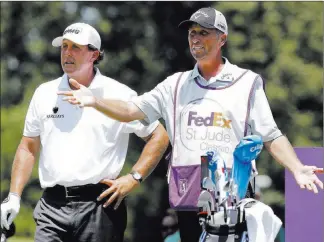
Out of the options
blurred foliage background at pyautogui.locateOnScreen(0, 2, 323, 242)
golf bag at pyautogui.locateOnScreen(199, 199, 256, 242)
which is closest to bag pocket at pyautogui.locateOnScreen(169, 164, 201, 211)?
golf bag at pyautogui.locateOnScreen(199, 199, 256, 242)

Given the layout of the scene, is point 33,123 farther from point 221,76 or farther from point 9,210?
point 221,76

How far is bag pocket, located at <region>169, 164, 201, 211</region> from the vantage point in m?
6.05

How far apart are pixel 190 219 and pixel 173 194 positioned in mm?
175

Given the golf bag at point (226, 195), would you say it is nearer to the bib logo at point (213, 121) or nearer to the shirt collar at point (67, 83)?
the bib logo at point (213, 121)

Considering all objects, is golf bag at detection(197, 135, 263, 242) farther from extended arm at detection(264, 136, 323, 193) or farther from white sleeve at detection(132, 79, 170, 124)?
white sleeve at detection(132, 79, 170, 124)

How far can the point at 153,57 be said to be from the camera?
21.8 meters

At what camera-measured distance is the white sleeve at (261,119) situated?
6.12 m

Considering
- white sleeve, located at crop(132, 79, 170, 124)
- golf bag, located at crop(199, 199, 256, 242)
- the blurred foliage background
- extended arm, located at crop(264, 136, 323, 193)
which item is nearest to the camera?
golf bag, located at crop(199, 199, 256, 242)

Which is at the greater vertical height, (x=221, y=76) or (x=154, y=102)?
(x=221, y=76)

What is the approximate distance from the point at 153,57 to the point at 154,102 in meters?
15.5

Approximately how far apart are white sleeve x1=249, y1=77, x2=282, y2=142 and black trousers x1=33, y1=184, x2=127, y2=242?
3.84ft

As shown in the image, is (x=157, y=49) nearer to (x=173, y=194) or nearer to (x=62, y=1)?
(x=62, y=1)

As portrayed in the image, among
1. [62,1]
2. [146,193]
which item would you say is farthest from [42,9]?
[146,193]

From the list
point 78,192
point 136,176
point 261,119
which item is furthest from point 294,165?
point 78,192
